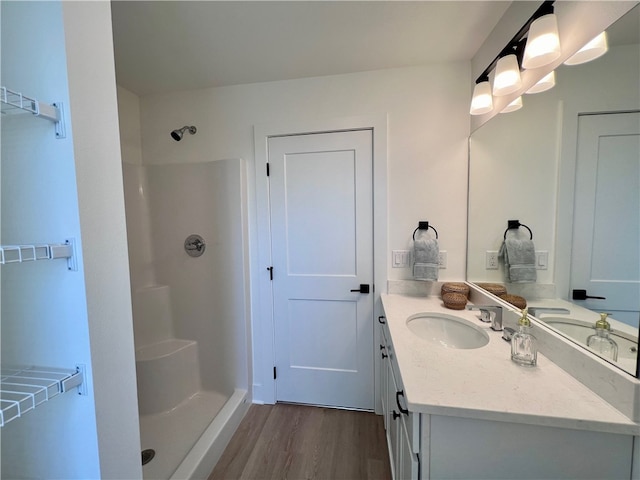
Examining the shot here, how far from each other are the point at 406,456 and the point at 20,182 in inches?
60.0

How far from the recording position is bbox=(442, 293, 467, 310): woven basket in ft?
4.78

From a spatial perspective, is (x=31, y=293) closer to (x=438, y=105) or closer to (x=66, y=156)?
(x=66, y=156)

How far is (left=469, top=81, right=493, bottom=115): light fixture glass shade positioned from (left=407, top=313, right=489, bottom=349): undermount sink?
1.20 m

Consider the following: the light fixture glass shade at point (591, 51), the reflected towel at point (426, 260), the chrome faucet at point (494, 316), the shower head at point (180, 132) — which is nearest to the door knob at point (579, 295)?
the chrome faucet at point (494, 316)

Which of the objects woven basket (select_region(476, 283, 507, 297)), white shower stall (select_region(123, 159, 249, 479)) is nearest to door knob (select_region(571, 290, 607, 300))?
woven basket (select_region(476, 283, 507, 297))

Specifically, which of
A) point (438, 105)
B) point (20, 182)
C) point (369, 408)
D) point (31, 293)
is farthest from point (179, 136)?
point (369, 408)

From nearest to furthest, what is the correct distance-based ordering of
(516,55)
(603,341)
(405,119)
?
(603,341) < (516,55) < (405,119)

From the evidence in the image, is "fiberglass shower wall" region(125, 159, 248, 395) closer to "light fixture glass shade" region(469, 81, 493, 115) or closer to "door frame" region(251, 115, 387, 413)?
"door frame" region(251, 115, 387, 413)

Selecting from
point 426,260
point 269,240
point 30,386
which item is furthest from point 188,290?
point 426,260

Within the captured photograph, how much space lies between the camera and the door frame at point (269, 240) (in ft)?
5.68

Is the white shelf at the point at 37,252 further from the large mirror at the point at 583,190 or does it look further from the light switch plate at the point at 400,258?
the light switch plate at the point at 400,258

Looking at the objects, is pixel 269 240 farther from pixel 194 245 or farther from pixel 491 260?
pixel 491 260

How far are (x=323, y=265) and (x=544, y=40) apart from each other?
1.58 m

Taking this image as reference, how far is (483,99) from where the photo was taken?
139 centimetres
